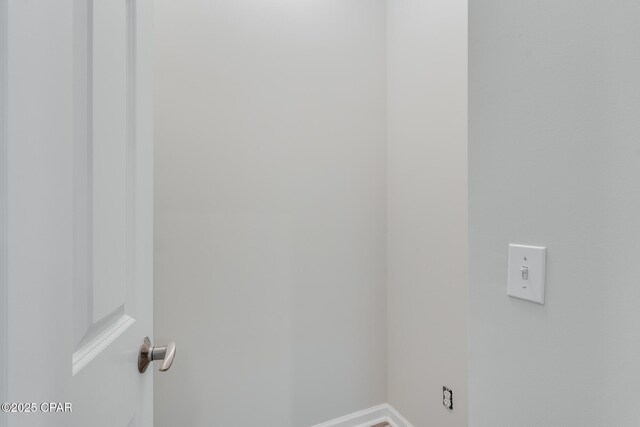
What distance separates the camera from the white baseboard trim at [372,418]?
5.17 feet

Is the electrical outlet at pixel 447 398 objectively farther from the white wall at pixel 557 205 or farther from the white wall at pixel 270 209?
the white wall at pixel 557 205

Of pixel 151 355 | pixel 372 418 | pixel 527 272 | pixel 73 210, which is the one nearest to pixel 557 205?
pixel 527 272

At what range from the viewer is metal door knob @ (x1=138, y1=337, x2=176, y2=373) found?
2.09ft

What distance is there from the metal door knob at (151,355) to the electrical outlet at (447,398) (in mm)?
1220

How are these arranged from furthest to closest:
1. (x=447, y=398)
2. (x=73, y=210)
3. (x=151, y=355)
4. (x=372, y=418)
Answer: (x=372, y=418)
(x=447, y=398)
(x=151, y=355)
(x=73, y=210)

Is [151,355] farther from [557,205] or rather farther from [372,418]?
[372,418]

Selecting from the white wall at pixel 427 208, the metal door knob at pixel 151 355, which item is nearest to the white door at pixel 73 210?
the metal door knob at pixel 151 355

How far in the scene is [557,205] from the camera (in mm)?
500

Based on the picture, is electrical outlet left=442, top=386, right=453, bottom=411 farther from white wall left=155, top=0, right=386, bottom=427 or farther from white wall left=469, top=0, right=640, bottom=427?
white wall left=469, top=0, right=640, bottom=427

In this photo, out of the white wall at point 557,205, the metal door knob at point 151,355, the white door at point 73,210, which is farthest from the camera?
the metal door knob at point 151,355

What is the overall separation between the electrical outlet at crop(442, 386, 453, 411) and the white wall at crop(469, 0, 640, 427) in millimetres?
800

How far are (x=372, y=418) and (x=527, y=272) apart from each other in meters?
A: 1.56

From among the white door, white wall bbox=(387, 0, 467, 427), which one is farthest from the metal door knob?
white wall bbox=(387, 0, 467, 427)

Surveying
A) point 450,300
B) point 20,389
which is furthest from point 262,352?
point 20,389
